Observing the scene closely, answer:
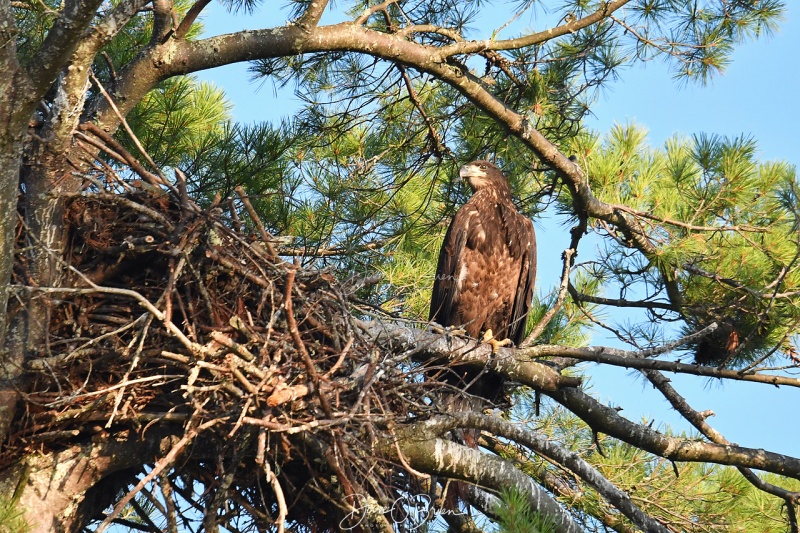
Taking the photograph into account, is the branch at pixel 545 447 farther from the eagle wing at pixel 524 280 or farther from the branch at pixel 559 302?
the eagle wing at pixel 524 280

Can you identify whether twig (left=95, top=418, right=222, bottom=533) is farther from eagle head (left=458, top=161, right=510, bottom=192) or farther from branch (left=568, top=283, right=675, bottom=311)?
eagle head (left=458, top=161, right=510, bottom=192)

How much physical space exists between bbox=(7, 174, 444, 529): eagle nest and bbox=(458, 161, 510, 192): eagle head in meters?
2.15

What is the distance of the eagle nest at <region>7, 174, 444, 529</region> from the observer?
3.30 metres

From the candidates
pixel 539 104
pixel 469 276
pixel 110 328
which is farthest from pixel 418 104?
pixel 110 328

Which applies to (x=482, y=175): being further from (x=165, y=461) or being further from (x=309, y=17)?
(x=165, y=461)

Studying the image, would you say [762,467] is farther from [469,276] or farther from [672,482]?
[469,276]

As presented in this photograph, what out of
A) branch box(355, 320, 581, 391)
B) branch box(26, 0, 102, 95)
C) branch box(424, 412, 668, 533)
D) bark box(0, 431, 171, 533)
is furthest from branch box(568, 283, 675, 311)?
branch box(26, 0, 102, 95)

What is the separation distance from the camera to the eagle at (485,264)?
233 inches

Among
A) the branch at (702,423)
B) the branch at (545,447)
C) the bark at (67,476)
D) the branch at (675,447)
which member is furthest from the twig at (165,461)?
the branch at (702,423)

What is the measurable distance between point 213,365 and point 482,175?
3.14m

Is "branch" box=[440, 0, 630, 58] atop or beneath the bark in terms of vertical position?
atop

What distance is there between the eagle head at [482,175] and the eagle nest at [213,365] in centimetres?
215

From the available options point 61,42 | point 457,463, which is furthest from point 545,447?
point 61,42

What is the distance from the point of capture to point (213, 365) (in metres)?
3.24
